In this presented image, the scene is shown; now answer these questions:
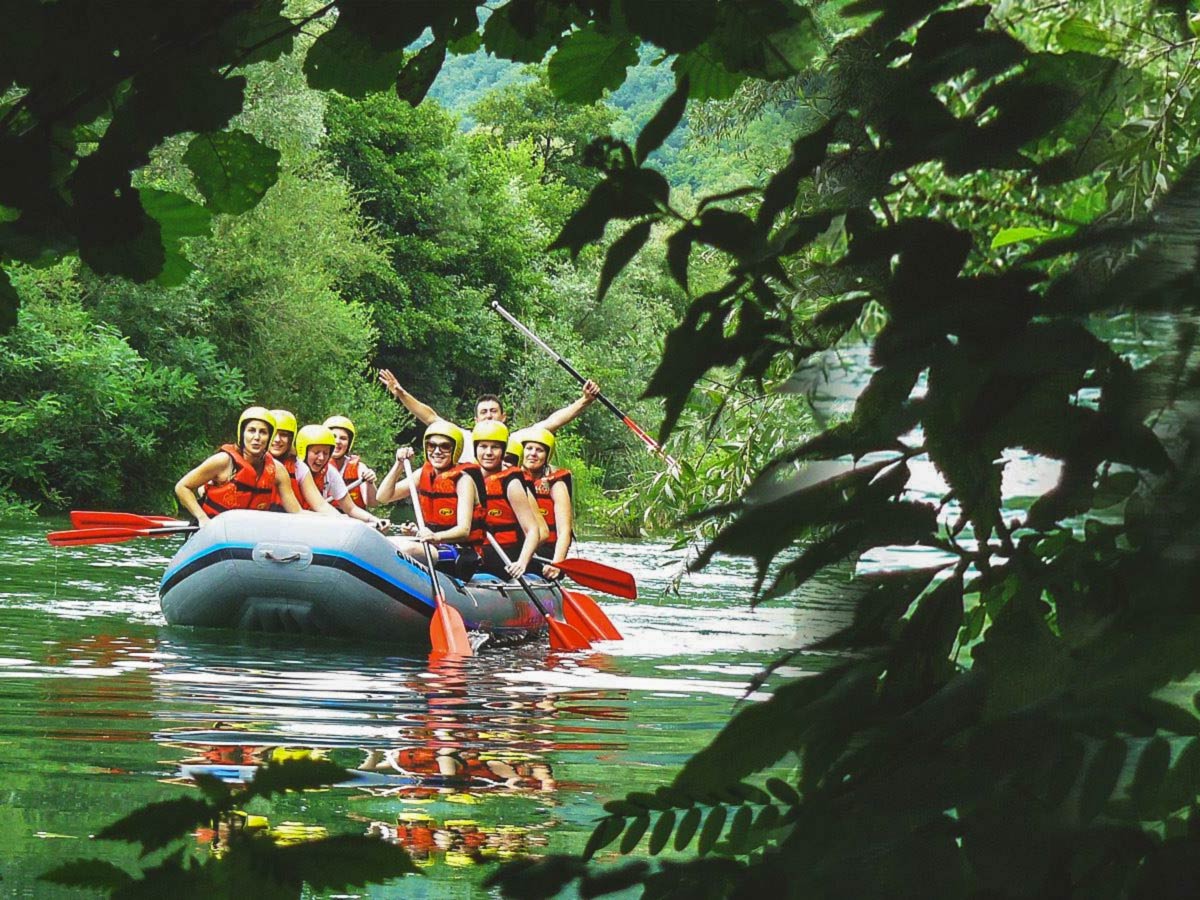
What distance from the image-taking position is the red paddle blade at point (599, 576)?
35.1 feet

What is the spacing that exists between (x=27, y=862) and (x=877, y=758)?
3.14 metres

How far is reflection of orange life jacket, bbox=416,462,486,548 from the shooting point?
1074cm

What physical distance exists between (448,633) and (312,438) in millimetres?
3481

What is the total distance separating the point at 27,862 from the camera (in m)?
3.53

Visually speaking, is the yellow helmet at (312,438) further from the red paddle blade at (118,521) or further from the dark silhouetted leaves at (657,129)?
the dark silhouetted leaves at (657,129)

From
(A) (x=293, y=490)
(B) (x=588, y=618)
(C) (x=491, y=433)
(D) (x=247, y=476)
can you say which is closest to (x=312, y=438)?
(A) (x=293, y=490)

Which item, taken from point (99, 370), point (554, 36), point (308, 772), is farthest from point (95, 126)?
point (99, 370)

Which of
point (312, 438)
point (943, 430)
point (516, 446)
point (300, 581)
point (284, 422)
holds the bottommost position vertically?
point (300, 581)

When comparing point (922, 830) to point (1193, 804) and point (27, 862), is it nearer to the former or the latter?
point (1193, 804)

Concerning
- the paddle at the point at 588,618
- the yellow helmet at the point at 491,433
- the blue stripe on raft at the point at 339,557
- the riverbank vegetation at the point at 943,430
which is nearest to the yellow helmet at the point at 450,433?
the yellow helmet at the point at 491,433

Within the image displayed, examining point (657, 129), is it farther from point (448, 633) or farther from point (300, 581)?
point (300, 581)

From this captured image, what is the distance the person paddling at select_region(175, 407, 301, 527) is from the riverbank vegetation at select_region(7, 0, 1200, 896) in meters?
9.93

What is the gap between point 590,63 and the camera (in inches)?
70.5

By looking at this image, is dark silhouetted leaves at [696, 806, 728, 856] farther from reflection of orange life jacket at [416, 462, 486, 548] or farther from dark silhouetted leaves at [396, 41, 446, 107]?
reflection of orange life jacket at [416, 462, 486, 548]
